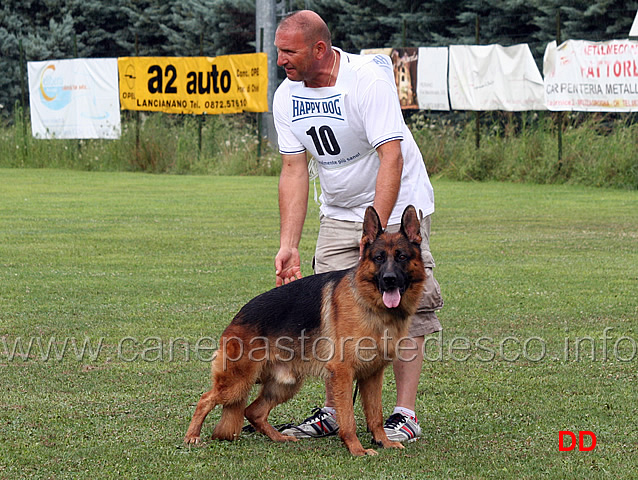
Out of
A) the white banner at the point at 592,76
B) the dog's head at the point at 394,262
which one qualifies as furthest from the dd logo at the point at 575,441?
the white banner at the point at 592,76

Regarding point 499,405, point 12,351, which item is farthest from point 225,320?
point 499,405

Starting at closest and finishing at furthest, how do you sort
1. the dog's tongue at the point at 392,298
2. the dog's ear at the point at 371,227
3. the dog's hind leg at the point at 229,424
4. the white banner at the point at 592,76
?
the dog's tongue at the point at 392,298 < the dog's ear at the point at 371,227 < the dog's hind leg at the point at 229,424 < the white banner at the point at 592,76

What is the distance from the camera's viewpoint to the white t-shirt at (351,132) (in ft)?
16.2

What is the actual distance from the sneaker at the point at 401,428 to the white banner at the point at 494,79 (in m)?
15.4

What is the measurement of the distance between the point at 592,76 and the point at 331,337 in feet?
48.8

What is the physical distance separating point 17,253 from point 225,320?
4401 millimetres

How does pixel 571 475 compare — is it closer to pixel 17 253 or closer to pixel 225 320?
pixel 225 320

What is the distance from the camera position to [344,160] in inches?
205

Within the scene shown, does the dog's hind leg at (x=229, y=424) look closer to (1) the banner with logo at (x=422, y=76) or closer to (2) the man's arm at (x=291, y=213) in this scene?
(2) the man's arm at (x=291, y=213)

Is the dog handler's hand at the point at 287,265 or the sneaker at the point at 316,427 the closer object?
the sneaker at the point at 316,427

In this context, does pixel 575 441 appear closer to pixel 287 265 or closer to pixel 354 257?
pixel 354 257

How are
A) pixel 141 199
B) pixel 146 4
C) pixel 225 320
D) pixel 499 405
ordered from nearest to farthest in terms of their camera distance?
1. pixel 499 405
2. pixel 225 320
3. pixel 141 199
4. pixel 146 4

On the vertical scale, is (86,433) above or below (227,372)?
below

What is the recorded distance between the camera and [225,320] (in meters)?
7.80
